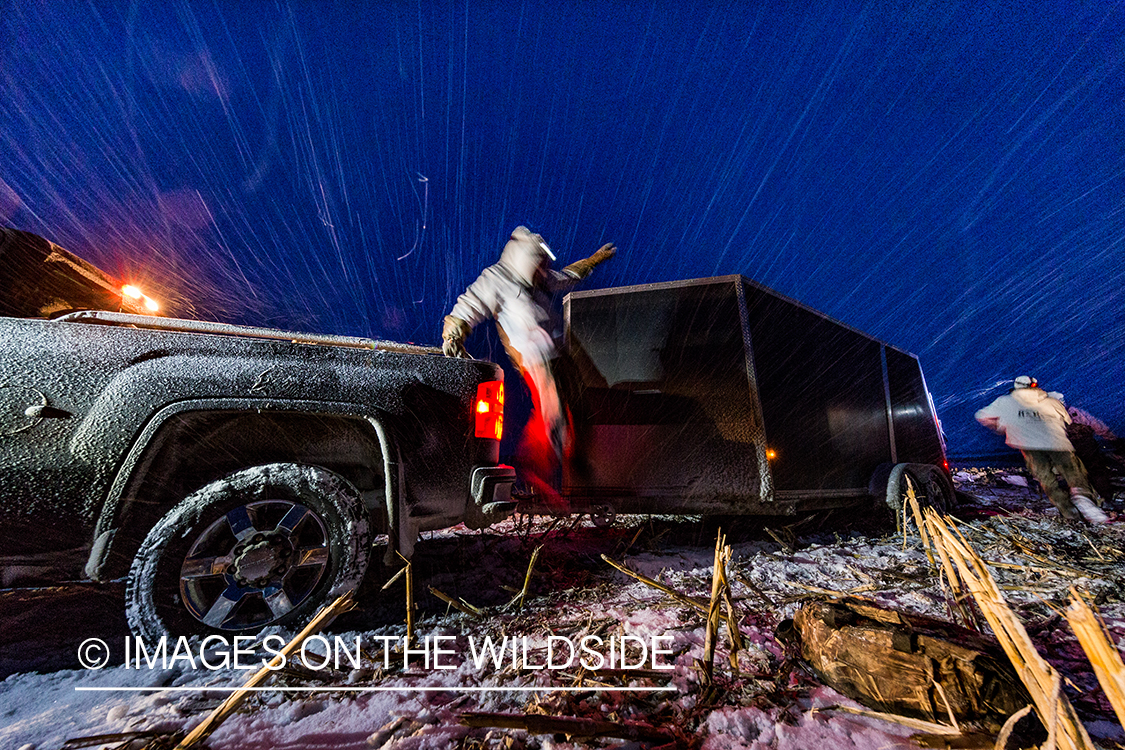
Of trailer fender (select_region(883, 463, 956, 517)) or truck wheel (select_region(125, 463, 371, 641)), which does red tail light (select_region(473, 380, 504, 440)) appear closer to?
truck wheel (select_region(125, 463, 371, 641))

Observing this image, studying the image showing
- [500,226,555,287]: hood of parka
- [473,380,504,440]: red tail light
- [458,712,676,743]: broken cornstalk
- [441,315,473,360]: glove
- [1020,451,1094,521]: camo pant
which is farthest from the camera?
[1020,451,1094,521]: camo pant

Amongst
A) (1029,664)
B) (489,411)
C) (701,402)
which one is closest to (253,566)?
(489,411)

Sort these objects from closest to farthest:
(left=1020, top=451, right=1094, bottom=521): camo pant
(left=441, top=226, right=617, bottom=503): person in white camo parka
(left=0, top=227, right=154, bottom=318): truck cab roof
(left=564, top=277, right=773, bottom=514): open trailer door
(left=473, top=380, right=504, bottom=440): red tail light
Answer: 1. (left=473, top=380, right=504, bottom=440): red tail light
2. (left=0, top=227, right=154, bottom=318): truck cab roof
3. (left=564, top=277, right=773, bottom=514): open trailer door
4. (left=441, top=226, right=617, bottom=503): person in white camo parka
5. (left=1020, top=451, right=1094, bottom=521): camo pant

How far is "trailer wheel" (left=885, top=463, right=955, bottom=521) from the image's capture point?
4.41 m

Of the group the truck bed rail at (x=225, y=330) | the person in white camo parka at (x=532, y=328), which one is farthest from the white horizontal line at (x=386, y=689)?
the person in white camo parka at (x=532, y=328)

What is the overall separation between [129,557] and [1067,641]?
4545mm

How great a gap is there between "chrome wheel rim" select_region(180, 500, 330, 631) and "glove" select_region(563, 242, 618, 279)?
3.51 meters

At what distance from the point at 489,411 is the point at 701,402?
2146 millimetres

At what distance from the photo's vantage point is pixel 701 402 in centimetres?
366

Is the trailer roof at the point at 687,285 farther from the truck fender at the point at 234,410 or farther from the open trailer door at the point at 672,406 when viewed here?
the truck fender at the point at 234,410

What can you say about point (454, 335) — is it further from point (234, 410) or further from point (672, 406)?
point (672, 406)

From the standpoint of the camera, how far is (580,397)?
12.6ft

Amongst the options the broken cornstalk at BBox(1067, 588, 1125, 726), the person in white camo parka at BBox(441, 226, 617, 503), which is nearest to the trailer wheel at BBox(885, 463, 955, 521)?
the person in white camo parka at BBox(441, 226, 617, 503)

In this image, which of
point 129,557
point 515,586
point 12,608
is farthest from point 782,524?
point 12,608
